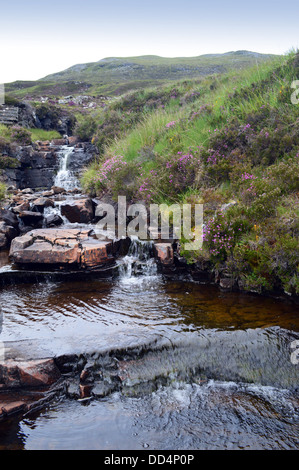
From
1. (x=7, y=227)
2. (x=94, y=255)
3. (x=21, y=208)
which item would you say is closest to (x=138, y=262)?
(x=94, y=255)

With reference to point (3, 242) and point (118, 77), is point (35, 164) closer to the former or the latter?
point (3, 242)

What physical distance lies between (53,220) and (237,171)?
6326mm

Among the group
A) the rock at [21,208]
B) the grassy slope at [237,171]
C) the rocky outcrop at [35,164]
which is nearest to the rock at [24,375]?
the grassy slope at [237,171]

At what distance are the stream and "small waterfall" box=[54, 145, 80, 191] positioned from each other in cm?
1016

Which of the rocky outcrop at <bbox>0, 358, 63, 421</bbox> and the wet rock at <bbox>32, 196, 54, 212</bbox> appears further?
the wet rock at <bbox>32, 196, 54, 212</bbox>

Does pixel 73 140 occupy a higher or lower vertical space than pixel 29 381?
higher

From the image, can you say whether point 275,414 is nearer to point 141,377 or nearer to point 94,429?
point 141,377

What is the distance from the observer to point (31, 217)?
39.2 feet

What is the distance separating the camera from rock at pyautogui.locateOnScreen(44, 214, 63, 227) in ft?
38.6

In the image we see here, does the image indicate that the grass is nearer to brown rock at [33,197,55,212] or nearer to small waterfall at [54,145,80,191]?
small waterfall at [54,145,80,191]

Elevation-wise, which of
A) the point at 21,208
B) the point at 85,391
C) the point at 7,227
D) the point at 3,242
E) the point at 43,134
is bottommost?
the point at 85,391

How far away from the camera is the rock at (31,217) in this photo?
39.0 feet

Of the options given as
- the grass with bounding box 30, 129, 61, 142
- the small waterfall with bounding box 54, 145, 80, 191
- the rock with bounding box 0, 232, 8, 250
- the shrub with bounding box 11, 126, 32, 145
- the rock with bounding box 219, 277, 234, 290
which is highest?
the grass with bounding box 30, 129, 61, 142

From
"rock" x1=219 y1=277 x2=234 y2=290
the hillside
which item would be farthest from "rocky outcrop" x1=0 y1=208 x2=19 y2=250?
the hillside
